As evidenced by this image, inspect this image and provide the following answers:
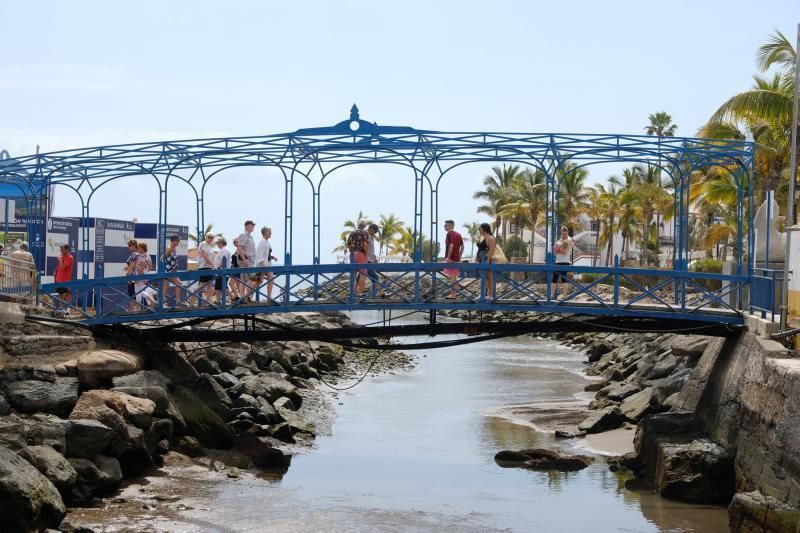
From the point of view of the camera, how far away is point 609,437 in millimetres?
22750

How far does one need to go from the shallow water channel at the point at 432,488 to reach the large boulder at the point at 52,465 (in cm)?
208

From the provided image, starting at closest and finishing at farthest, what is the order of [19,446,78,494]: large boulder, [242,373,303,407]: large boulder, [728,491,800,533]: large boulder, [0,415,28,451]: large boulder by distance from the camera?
[728,491,800,533]: large boulder
[0,415,28,451]: large boulder
[19,446,78,494]: large boulder
[242,373,303,407]: large boulder

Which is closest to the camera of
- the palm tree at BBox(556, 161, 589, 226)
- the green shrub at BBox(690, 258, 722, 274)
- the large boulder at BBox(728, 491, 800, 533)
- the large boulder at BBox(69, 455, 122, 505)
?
the large boulder at BBox(728, 491, 800, 533)

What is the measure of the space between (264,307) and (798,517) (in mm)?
10431

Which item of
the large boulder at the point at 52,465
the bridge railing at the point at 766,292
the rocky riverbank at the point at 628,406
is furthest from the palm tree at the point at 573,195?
the large boulder at the point at 52,465

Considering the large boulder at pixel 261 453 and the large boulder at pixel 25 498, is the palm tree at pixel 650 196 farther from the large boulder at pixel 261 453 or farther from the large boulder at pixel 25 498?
the large boulder at pixel 25 498

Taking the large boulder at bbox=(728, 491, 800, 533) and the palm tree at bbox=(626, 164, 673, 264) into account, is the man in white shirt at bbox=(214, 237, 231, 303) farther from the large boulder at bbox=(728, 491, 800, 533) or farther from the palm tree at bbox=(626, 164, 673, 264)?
the palm tree at bbox=(626, 164, 673, 264)

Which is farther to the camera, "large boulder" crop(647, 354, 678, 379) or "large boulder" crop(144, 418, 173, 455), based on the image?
"large boulder" crop(647, 354, 678, 379)

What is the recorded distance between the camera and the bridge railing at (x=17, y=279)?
20484mm

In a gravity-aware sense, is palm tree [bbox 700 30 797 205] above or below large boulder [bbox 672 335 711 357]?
above

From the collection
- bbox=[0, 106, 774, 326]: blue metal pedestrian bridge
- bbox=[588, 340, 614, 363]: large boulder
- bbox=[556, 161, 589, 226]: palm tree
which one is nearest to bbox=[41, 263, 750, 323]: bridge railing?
bbox=[0, 106, 774, 326]: blue metal pedestrian bridge

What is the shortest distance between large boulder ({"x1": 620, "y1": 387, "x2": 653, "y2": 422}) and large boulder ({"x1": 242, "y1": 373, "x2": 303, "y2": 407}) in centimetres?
707

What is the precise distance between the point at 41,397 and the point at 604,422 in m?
11.1

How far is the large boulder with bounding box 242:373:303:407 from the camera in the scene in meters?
24.4
